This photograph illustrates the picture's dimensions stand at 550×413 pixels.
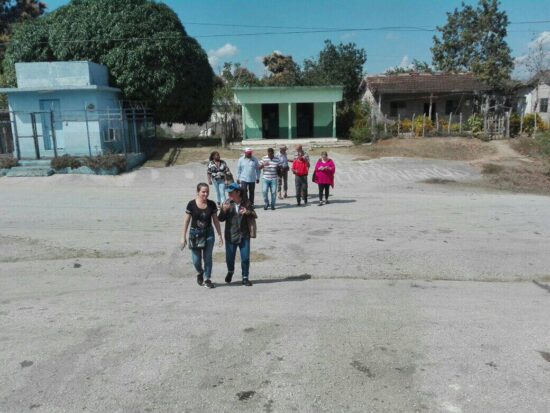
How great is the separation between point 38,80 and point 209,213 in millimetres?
19101

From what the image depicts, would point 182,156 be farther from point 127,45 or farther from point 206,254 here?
point 206,254

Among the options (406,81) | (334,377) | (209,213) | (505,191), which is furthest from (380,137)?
(334,377)

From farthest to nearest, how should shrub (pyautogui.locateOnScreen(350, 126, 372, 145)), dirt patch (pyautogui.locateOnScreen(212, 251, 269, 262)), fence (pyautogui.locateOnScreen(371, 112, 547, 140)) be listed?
1. fence (pyautogui.locateOnScreen(371, 112, 547, 140))
2. shrub (pyautogui.locateOnScreen(350, 126, 372, 145))
3. dirt patch (pyautogui.locateOnScreen(212, 251, 269, 262))

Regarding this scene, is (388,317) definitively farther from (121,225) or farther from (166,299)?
(121,225)

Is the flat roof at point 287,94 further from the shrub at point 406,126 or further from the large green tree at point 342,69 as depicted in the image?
the large green tree at point 342,69

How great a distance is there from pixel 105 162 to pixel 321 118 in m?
15.5

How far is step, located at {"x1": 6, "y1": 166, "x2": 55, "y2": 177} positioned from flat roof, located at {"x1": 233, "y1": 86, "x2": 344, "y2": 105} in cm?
1223

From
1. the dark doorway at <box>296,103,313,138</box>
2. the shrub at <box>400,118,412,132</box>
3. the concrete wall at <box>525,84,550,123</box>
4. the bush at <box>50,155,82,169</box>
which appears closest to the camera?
the bush at <box>50,155,82,169</box>

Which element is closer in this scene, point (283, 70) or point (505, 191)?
point (505, 191)

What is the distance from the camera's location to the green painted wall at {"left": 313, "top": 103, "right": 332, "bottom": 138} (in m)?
30.5

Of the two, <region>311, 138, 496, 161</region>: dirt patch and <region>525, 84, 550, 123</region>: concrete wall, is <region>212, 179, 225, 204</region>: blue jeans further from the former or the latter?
<region>525, 84, 550, 123</region>: concrete wall

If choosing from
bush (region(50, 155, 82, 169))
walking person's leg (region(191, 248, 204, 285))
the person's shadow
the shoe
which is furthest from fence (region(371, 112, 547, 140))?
walking person's leg (region(191, 248, 204, 285))

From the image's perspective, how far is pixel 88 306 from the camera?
5918mm

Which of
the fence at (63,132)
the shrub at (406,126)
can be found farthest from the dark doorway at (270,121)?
the fence at (63,132)
